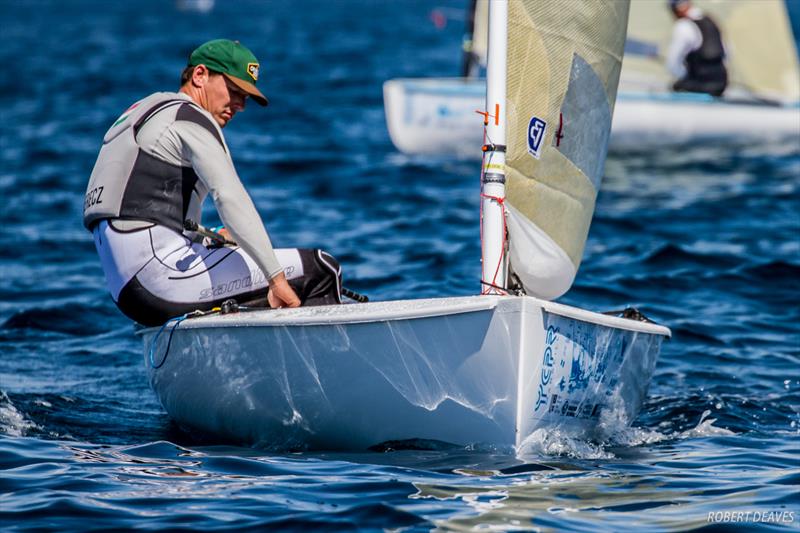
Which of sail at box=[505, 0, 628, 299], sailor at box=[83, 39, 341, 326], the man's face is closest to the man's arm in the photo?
sailor at box=[83, 39, 341, 326]

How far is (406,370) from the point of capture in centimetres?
423

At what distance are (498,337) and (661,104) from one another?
1018 centimetres

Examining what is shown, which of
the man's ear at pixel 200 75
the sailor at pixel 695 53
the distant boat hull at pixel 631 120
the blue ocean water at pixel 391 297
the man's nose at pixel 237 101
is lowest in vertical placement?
the blue ocean water at pixel 391 297

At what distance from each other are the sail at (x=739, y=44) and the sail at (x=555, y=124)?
10.3 meters

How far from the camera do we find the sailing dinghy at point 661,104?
13.4m

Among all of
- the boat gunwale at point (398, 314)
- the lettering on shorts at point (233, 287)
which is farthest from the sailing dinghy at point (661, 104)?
the boat gunwale at point (398, 314)

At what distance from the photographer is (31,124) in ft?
52.0

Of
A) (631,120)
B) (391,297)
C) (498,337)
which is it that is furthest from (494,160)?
(631,120)

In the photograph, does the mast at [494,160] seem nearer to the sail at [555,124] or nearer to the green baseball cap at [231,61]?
the sail at [555,124]

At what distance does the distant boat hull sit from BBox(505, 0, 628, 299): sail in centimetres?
820

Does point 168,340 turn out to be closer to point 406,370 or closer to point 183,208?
point 183,208

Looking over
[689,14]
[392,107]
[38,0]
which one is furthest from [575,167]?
[38,0]

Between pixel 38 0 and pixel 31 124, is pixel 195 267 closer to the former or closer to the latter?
pixel 31 124

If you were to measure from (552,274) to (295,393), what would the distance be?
3.62 ft
